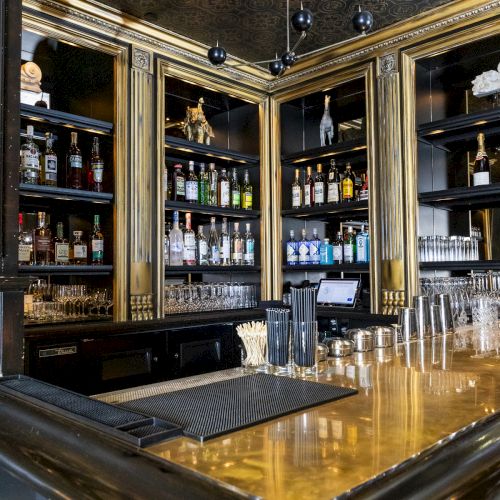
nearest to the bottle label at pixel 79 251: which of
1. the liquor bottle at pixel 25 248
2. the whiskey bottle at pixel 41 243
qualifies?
the whiskey bottle at pixel 41 243

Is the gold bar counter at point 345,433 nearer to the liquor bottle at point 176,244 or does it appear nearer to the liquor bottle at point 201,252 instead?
the liquor bottle at point 176,244

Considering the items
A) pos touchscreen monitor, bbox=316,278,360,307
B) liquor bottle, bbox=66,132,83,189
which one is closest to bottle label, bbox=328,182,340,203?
pos touchscreen monitor, bbox=316,278,360,307

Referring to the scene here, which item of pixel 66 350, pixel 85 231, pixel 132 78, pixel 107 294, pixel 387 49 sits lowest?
pixel 66 350

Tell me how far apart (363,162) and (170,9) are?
1.77 m

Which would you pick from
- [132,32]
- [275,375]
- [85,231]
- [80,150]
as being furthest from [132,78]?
[275,375]

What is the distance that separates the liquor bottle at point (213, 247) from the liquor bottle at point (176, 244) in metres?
0.30

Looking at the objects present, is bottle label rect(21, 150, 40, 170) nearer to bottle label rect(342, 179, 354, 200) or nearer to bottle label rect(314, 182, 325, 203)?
bottle label rect(314, 182, 325, 203)

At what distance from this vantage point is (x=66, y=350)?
8.61 ft

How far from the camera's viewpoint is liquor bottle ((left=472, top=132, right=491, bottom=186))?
3.08 m

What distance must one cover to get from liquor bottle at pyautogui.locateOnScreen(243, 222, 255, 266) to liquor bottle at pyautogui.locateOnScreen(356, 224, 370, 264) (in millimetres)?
812

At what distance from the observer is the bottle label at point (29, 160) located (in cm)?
283

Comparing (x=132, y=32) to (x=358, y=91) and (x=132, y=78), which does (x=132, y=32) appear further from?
(x=358, y=91)

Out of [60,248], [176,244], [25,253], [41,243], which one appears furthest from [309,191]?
[25,253]

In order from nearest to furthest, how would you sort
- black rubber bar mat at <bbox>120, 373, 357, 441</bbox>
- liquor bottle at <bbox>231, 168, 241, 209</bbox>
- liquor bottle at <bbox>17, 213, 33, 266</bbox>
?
black rubber bar mat at <bbox>120, 373, 357, 441</bbox> < liquor bottle at <bbox>17, 213, 33, 266</bbox> < liquor bottle at <bbox>231, 168, 241, 209</bbox>
